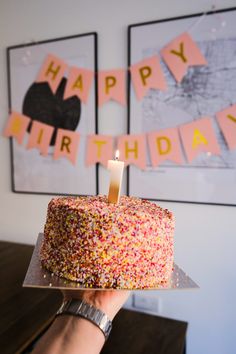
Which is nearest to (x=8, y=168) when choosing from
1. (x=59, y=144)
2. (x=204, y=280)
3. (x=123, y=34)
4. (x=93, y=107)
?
→ (x=59, y=144)

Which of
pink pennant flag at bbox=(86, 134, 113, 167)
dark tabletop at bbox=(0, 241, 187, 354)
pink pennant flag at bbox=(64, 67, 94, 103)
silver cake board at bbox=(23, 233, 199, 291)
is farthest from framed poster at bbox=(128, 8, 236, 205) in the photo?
silver cake board at bbox=(23, 233, 199, 291)

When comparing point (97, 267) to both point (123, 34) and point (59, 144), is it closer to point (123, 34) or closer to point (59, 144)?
point (59, 144)

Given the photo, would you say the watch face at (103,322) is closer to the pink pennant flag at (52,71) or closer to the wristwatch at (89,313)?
the wristwatch at (89,313)

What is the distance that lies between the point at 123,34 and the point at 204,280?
1.33 metres

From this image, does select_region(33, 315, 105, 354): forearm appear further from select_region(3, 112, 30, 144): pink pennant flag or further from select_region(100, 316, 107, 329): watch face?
select_region(3, 112, 30, 144): pink pennant flag

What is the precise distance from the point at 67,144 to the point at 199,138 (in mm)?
740

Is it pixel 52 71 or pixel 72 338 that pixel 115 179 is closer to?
pixel 72 338

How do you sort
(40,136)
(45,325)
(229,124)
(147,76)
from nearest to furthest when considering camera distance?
(45,325) → (229,124) → (147,76) → (40,136)

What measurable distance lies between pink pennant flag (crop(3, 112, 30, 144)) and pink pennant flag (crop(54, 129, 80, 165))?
0.26 meters

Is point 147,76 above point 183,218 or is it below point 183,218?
above

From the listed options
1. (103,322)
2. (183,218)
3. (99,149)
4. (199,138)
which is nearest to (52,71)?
(99,149)

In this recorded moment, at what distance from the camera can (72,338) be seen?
0.54 meters

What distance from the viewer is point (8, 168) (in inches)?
70.7

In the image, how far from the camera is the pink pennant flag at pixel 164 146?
1330 mm
